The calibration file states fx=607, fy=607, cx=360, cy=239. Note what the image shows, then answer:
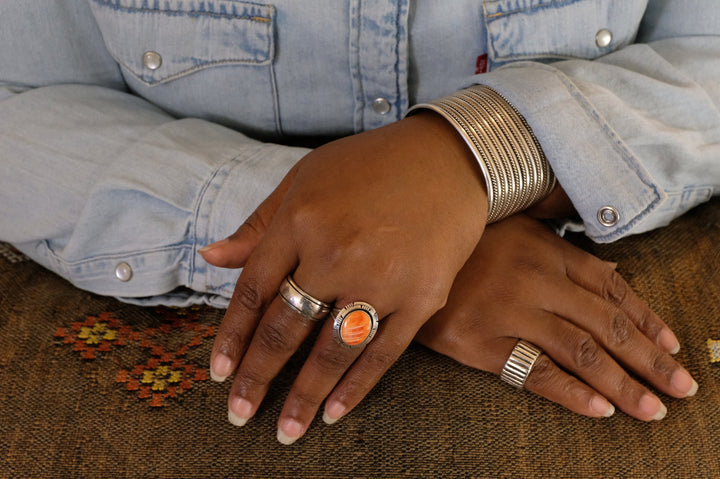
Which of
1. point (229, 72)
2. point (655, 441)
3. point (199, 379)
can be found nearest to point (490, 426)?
point (655, 441)

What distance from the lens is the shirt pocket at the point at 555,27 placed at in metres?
0.77

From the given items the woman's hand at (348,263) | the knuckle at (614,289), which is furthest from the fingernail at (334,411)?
the knuckle at (614,289)

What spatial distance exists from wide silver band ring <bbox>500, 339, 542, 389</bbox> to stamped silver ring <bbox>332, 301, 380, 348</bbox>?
0.16m

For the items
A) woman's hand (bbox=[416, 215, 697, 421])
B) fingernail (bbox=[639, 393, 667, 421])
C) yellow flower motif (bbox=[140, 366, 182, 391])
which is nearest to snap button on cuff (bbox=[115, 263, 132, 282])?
yellow flower motif (bbox=[140, 366, 182, 391])

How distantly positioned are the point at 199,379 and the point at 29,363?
197mm

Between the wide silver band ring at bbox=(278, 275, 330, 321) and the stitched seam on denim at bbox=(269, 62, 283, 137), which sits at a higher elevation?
the stitched seam on denim at bbox=(269, 62, 283, 137)

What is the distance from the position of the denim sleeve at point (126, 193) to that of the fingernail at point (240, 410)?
0.17 meters

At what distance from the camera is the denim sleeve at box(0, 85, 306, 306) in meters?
0.72

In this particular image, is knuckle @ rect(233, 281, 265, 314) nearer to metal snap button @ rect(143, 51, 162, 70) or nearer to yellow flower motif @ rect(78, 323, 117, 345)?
yellow flower motif @ rect(78, 323, 117, 345)

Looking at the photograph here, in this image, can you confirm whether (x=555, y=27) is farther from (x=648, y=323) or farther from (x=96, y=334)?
(x=96, y=334)

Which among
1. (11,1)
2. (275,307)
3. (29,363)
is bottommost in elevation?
(29,363)

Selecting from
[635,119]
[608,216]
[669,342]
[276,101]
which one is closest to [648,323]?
[669,342]

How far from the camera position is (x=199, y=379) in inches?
25.5

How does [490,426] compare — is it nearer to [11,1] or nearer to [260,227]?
[260,227]
